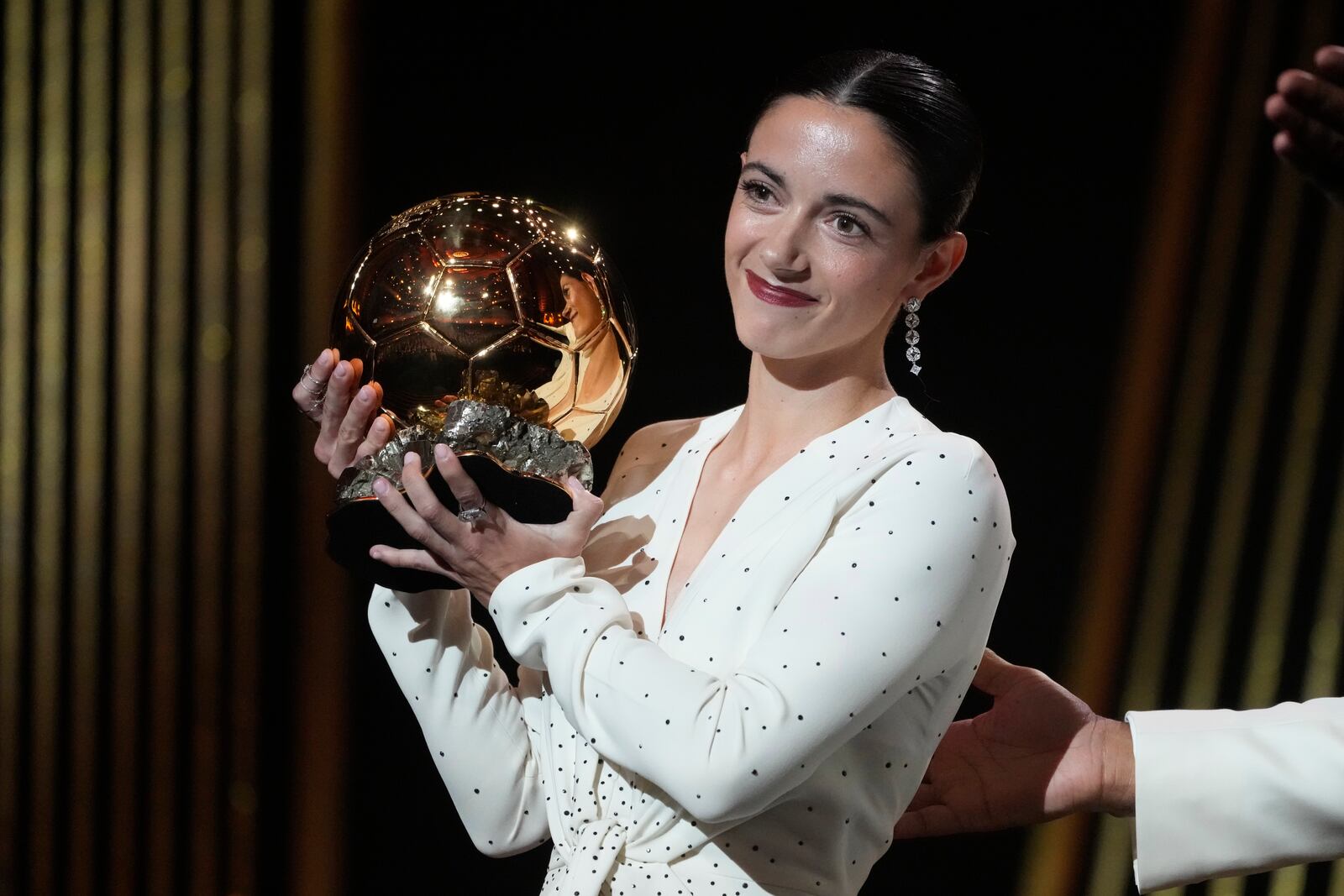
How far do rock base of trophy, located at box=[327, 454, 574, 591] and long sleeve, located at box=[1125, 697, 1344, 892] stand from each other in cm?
75

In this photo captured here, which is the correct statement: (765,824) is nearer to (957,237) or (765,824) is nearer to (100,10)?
(957,237)

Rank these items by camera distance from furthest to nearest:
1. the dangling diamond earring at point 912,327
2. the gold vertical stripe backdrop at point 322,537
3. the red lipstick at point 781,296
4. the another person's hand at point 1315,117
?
the gold vertical stripe backdrop at point 322,537, the dangling diamond earring at point 912,327, the red lipstick at point 781,296, the another person's hand at point 1315,117

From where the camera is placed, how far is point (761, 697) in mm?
1257

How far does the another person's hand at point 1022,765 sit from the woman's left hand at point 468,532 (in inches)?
24.9

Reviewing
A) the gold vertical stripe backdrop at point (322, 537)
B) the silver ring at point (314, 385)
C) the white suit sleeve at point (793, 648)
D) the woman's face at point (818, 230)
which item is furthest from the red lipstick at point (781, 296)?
the gold vertical stripe backdrop at point (322, 537)

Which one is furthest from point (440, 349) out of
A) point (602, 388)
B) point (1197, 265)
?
point (1197, 265)

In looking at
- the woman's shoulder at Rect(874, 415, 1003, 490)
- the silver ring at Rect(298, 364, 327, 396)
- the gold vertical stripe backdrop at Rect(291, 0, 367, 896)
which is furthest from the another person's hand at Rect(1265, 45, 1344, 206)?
the gold vertical stripe backdrop at Rect(291, 0, 367, 896)

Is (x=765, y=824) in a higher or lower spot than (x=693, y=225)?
lower

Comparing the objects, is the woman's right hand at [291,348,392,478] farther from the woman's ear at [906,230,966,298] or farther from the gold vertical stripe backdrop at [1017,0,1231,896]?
the gold vertical stripe backdrop at [1017,0,1231,896]

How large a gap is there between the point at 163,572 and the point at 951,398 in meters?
1.40

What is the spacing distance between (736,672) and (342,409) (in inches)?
18.7

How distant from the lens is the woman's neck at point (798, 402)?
1559 mm

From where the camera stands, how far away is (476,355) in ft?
4.34

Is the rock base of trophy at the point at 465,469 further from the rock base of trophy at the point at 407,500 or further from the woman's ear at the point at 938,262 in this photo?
the woman's ear at the point at 938,262
